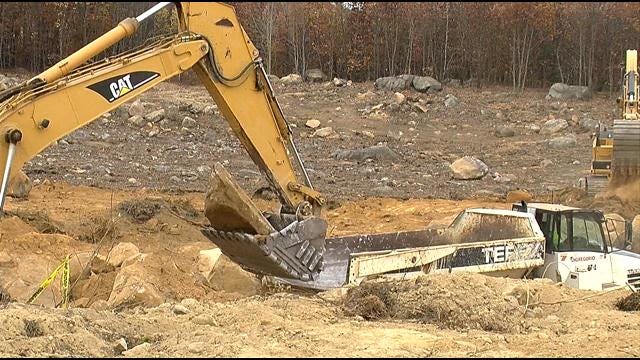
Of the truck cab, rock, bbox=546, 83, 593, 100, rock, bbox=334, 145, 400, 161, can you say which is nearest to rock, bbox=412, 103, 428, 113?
rock, bbox=546, 83, 593, 100

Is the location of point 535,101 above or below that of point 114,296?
below

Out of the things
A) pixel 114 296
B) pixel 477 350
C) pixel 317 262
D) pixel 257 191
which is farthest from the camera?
pixel 257 191

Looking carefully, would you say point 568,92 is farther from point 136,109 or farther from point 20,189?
point 20,189

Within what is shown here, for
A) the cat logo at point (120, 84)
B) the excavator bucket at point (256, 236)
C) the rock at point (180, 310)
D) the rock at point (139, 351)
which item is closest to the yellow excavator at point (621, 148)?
the excavator bucket at point (256, 236)

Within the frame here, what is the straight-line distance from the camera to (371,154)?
21875 millimetres

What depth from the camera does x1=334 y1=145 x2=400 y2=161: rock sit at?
21.8 metres

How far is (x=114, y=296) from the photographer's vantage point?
7875mm

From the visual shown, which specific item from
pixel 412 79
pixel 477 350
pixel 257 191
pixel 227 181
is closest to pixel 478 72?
pixel 412 79

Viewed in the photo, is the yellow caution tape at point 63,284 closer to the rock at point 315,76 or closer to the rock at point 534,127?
the rock at point 534,127

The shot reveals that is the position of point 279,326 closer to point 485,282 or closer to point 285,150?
point 485,282

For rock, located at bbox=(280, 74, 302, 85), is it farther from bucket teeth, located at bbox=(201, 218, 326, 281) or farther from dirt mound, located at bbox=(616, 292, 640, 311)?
dirt mound, located at bbox=(616, 292, 640, 311)

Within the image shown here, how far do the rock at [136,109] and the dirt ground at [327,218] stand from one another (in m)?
0.49

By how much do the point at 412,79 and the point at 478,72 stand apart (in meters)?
4.42

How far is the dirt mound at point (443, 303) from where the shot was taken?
6480mm
